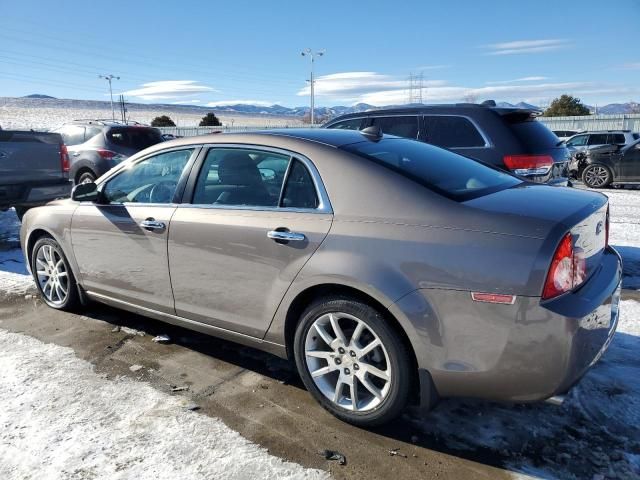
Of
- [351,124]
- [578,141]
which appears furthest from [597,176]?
[351,124]

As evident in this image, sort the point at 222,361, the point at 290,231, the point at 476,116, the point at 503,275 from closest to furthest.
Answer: the point at 503,275 < the point at 290,231 < the point at 222,361 < the point at 476,116

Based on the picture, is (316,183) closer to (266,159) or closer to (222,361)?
(266,159)

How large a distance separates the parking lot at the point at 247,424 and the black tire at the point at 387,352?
0.10 m

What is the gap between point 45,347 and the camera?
3.86 metres

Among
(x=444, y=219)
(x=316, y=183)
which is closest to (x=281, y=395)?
(x=316, y=183)

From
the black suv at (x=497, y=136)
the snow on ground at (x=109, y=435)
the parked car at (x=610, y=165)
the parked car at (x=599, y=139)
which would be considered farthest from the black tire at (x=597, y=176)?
the snow on ground at (x=109, y=435)

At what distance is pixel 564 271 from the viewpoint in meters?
2.28

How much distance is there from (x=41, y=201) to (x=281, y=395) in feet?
19.4

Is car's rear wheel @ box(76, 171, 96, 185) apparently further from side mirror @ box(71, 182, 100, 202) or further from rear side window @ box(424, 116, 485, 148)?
rear side window @ box(424, 116, 485, 148)

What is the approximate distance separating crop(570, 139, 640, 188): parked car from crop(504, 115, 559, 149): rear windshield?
906cm

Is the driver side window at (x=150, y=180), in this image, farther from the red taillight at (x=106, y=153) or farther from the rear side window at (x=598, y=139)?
the rear side window at (x=598, y=139)

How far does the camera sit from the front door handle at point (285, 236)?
2.81 meters

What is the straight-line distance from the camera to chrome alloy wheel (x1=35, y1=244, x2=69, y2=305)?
4484mm

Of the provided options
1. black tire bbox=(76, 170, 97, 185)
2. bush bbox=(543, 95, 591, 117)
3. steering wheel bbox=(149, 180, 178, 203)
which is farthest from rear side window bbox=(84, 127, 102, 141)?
bush bbox=(543, 95, 591, 117)
